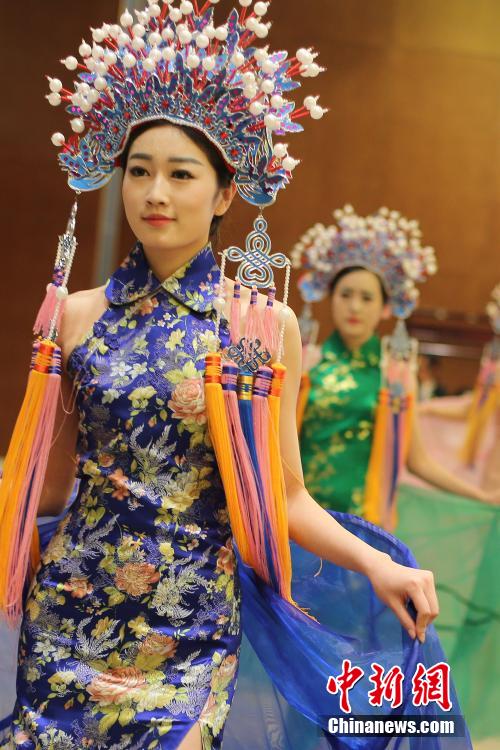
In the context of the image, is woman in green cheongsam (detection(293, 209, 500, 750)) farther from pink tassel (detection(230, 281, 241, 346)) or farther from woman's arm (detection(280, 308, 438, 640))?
pink tassel (detection(230, 281, 241, 346))

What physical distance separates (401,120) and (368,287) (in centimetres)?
267

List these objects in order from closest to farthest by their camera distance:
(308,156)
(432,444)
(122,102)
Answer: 1. (122,102)
2. (432,444)
3. (308,156)

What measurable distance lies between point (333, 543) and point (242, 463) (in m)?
0.18

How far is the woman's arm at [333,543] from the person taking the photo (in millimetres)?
1455

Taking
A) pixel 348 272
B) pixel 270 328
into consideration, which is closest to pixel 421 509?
pixel 348 272

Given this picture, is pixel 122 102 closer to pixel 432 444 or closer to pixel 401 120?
pixel 432 444

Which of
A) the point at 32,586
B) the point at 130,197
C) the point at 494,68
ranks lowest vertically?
the point at 32,586

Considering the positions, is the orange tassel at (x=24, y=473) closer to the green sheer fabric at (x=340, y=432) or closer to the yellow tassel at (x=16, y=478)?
the yellow tassel at (x=16, y=478)

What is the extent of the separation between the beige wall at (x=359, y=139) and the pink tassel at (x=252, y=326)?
4001 mm

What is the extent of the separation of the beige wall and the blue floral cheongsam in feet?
13.2

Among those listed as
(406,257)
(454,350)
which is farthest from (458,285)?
(406,257)

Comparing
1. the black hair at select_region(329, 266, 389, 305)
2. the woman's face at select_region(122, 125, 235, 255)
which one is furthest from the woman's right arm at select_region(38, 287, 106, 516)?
the black hair at select_region(329, 266, 389, 305)

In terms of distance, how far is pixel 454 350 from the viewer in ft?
21.2

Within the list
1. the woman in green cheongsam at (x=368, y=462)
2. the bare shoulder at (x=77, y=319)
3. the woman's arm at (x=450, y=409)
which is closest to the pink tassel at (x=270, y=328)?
the bare shoulder at (x=77, y=319)
